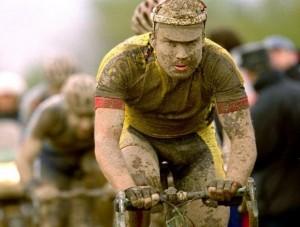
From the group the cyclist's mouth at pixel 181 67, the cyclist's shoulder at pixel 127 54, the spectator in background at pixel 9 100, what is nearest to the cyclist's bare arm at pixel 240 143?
the cyclist's mouth at pixel 181 67

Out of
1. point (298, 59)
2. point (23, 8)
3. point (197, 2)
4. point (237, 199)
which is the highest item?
point (197, 2)

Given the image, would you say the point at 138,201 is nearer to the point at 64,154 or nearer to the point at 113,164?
the point at 113,164

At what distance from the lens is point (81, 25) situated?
71062mm

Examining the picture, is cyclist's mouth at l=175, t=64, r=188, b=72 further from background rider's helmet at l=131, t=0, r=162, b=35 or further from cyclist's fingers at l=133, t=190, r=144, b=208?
background rider's helmet at l=131, t=0, r=162, b=35

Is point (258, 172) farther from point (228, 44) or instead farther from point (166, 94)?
point (166, 94)

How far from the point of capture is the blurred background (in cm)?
4885

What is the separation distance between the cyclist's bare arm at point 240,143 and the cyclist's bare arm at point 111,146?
0.71 m

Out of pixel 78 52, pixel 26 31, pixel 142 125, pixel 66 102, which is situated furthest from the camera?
pixel 26 31

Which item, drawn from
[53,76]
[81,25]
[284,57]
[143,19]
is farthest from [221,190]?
[81,25]

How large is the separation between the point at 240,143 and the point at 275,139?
173 inches

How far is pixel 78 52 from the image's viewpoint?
214 ft

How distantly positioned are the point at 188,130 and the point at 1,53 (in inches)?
2090

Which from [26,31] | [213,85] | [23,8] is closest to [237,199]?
[213,85]

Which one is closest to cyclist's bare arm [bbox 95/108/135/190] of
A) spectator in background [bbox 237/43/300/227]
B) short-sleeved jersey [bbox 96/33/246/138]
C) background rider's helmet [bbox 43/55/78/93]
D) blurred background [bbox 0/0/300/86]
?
short-sleeved jersey [bbox 96/33/246/138]
